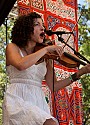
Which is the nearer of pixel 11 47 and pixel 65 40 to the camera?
pixel 11 47

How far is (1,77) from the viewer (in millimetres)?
7738

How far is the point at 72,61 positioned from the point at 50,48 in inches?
9.1

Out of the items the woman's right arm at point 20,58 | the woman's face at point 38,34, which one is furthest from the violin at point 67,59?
the woman's right arm at point 20,58

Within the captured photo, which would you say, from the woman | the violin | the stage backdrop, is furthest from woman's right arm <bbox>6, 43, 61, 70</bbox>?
the stage backdrop

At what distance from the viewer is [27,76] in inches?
72.6

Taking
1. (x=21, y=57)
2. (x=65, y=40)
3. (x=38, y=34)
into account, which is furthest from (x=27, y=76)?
(x=65, y=40)

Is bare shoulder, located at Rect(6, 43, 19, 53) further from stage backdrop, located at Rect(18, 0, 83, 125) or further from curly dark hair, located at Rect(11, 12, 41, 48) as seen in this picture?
stage backdrop, located at Rect(18, 0, 83, 125)

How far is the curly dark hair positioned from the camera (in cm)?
192

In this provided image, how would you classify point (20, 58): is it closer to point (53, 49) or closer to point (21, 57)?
point (21, 57)

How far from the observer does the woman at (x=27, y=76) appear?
1697mm

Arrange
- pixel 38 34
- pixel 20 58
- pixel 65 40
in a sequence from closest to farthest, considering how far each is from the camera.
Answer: pixel 20 58 → pixel 38 34 → pixel 65 40

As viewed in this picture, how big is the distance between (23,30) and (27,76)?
0.27 meters

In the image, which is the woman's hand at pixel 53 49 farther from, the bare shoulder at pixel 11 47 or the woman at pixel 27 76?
the bare shoulder at pixel 11 47

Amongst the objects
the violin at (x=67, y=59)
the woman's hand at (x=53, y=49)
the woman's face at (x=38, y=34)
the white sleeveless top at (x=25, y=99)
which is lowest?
the white sleeveless top at (x=25, y=99)
